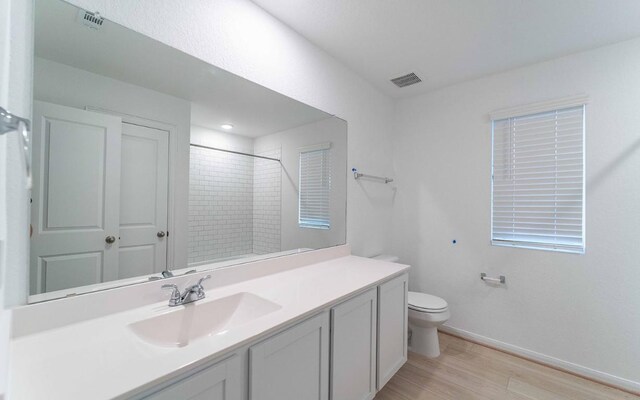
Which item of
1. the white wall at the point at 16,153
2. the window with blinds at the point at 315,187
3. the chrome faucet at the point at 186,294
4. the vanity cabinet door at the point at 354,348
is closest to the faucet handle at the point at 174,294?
the chrome faucet at the point at 186,294

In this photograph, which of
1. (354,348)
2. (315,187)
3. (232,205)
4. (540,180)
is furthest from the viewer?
(540,180)

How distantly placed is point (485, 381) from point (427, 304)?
618mm

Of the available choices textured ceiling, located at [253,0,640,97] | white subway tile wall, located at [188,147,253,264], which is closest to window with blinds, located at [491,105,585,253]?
textured ceiling, located at [253,0,640,97]

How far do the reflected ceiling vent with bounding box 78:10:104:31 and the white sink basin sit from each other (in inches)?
47.6

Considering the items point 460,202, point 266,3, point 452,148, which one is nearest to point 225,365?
point 266,3

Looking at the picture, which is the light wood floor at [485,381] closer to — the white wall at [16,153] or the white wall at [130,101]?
the white wall at [130,101]

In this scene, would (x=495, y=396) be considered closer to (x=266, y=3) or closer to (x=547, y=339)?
(x=547, y=339)

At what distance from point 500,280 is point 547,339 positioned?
0.53 m

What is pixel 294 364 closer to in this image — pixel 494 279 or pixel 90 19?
Result: pixel 90 19

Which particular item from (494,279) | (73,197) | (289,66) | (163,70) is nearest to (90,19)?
(163,70)

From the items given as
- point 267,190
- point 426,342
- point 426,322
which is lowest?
point 426,342

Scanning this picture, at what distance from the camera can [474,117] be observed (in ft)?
8.25

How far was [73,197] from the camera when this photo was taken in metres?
1.04

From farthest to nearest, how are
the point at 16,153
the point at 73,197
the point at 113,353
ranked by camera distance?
the point at 73,197 < the point at 16,153 < the point at 113,353
